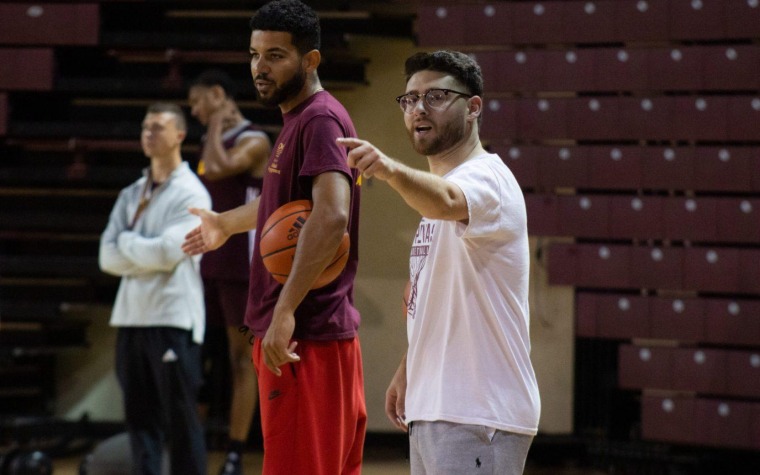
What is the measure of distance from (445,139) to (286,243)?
0.51 metres

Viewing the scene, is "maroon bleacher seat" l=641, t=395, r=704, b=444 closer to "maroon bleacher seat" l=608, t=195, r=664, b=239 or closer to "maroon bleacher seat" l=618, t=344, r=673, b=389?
"maroon bleacher seat" l=618, t=344, r=673, b=389

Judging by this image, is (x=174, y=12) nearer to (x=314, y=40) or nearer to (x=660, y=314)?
(x=660, y=314)

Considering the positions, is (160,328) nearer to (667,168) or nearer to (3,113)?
(3,113)

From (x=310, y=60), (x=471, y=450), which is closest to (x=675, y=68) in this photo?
(x=310, y=60)

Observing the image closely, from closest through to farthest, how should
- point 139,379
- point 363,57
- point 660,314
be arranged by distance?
point 139,379 → point 660,314 → point 363,57

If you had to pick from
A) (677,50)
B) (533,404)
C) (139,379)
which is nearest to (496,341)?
(533,404)

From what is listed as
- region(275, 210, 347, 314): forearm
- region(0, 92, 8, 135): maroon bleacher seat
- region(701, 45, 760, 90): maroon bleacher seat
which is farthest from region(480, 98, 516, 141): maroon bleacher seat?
region(275, 210, 347, 314): forearm

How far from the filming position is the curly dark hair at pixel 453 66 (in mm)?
2451

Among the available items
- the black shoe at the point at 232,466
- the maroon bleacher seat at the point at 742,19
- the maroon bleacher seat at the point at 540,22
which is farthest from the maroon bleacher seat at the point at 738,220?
the black shoe at the point at 232,466

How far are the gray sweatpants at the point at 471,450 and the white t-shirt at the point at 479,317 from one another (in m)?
0.02

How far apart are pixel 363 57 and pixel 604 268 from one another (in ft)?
6.66

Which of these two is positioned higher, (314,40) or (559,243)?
(314,40)

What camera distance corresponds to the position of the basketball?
269 cm

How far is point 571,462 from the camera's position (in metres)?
6.30
